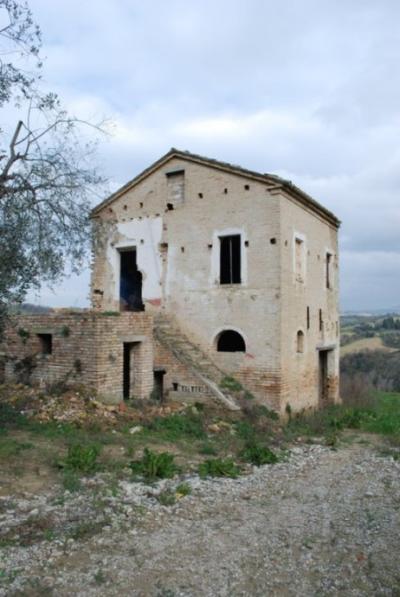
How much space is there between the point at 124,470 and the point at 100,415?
3068 millimetres

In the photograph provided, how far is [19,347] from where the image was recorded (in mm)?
13297

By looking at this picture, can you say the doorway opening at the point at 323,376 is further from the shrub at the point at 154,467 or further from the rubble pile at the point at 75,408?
the shrub at the point at 154,467

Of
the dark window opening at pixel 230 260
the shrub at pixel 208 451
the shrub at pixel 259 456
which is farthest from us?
the dark window opening at pixel 230 260

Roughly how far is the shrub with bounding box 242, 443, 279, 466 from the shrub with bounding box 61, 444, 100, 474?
299cm

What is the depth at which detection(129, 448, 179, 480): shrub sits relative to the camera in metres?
7.95

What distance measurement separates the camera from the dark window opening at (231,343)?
1545 centimetres

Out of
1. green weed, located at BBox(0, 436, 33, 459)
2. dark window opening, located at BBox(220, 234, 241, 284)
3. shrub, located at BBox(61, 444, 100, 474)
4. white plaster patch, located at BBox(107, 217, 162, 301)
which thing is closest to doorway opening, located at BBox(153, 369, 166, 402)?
white plaster patch, located at BBox(107, 217, 162, 301)

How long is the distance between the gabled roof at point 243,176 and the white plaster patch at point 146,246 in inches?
51.7

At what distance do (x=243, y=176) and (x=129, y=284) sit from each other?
6065mm

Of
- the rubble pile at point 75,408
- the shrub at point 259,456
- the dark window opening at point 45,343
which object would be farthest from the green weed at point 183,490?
the dark window opening at point 45,343

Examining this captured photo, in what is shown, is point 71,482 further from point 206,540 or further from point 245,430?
point 245,430

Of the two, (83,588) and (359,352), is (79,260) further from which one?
(359,352)

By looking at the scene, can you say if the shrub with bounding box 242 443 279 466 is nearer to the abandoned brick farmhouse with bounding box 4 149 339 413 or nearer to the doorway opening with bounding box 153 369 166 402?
the abandoned brick farmhouse with bounding box 4 149 339 413

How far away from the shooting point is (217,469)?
8461 mm
